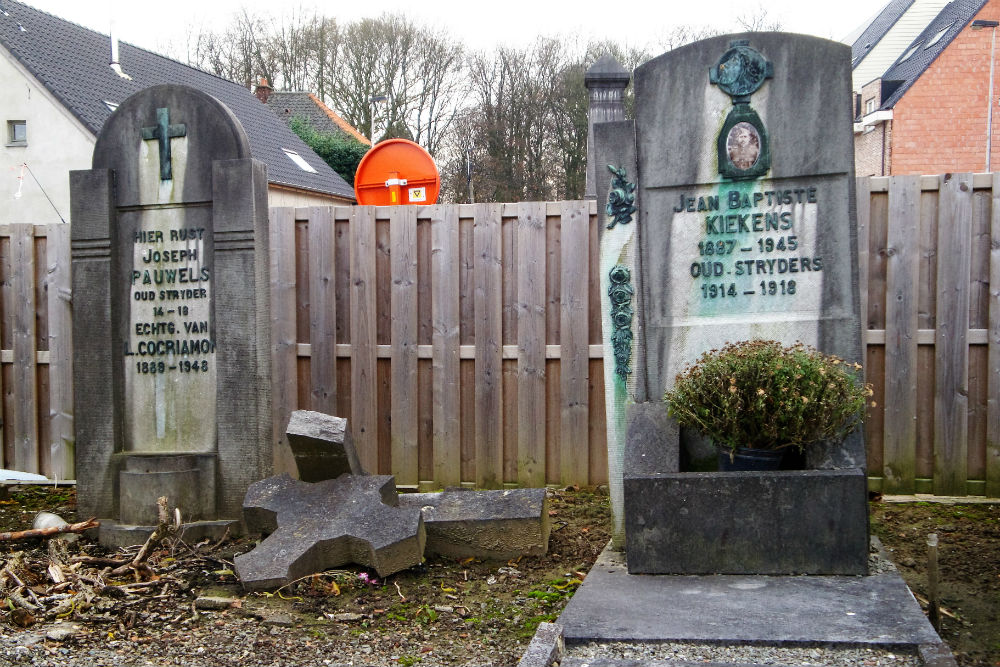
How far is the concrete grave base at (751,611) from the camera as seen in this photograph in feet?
11.8

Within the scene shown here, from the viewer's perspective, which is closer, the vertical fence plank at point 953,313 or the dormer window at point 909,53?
the vertical fence plank at point 953,313

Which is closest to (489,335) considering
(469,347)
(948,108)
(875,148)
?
(469,347)

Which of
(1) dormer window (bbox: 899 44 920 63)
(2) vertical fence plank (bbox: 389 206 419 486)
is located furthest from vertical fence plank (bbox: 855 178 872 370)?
(1) dormer window (bbox: 899 44 920 63)

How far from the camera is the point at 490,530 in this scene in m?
5.25

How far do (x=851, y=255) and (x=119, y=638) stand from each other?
4.21m

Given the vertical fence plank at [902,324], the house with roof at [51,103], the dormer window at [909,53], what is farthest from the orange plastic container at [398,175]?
the dormer window at [909,53]

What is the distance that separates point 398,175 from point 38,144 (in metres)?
13.9

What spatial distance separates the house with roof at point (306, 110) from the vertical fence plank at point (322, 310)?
2599 cm

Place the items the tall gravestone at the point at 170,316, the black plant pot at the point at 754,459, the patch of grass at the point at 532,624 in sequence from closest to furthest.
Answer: the patch of grass at the point at 532,624
the black plant pot at the point at 754,459
the tall gravestone at the point at 170,316

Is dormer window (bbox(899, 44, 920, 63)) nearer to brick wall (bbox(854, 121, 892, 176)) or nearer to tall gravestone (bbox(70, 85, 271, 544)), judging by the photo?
brick wall (bbox(854, 121, 892, 176))

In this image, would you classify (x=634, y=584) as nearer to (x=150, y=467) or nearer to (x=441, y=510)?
(x=441, y=510)

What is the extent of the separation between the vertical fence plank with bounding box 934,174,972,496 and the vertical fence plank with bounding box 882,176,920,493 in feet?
0.54

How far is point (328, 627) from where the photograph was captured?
4.30 metres

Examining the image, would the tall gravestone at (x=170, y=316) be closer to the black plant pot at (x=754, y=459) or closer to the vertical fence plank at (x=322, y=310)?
the vertical fence plank at (x=322, y=310)
